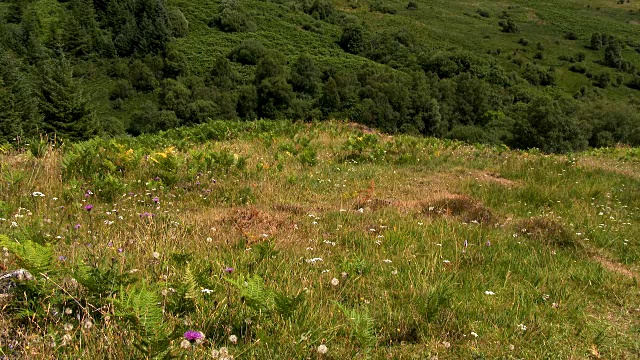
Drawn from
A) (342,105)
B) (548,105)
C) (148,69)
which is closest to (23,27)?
(148,69)

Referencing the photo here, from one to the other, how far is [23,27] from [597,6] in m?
216

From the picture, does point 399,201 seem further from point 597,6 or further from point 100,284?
point 597,6

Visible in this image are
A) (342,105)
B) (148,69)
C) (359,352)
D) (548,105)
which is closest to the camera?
(359,352)

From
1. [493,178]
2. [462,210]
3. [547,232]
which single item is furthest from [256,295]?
[493,178]

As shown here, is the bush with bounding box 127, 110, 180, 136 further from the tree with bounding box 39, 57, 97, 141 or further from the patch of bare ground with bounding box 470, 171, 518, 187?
the patch of bare ground with bounding box 470, 171, 518, 187

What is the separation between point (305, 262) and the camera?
4.50 metres

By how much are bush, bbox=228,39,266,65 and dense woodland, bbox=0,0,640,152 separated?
11.5 inches

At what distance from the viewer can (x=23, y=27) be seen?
95.1m

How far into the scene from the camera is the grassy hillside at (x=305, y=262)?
2811mm

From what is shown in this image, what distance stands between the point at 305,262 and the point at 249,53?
103541 millimetres

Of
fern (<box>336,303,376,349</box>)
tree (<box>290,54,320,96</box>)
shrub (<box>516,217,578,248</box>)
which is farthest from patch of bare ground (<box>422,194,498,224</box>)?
tree (<box>290,54,320,96</box>)

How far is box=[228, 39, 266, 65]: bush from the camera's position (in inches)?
4008

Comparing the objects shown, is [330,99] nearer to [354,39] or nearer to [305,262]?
[354,39]

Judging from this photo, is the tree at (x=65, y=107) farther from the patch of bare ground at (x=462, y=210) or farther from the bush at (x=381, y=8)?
the bush at (x=381, y=8)
